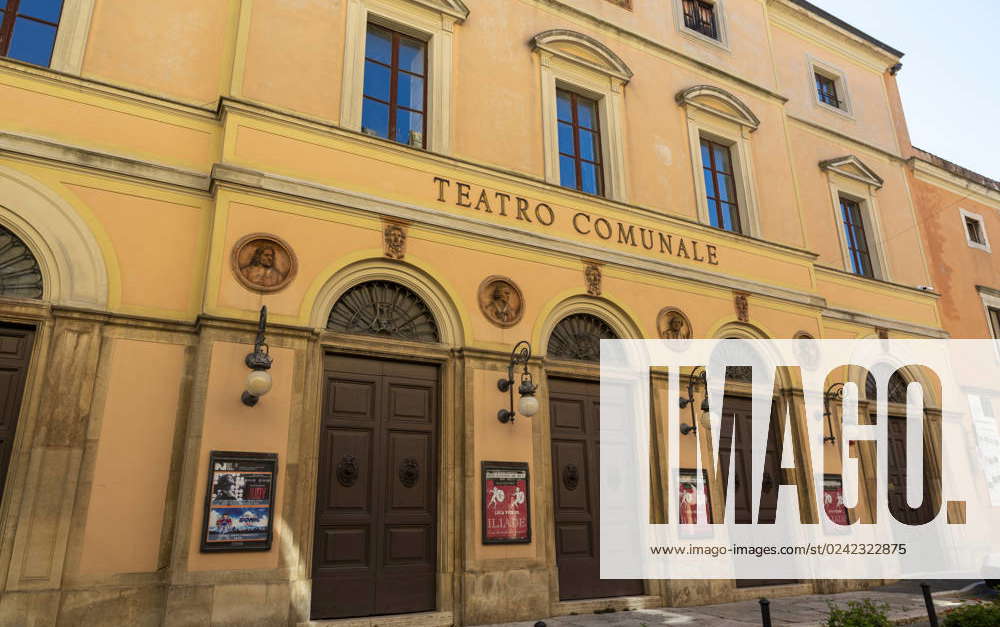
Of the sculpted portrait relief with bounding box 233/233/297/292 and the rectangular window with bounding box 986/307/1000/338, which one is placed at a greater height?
the rectangular window with bounding box 986/307/1000/338

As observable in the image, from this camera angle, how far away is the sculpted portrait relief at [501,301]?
939 cm

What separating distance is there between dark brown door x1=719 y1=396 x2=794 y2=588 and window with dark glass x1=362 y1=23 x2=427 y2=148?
668 cm

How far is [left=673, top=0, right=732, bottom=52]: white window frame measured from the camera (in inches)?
540

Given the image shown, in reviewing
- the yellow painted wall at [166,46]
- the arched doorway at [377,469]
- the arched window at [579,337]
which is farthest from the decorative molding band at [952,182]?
the yellow painted wall at [166,46]

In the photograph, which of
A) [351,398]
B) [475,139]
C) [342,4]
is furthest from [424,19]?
[351,398]

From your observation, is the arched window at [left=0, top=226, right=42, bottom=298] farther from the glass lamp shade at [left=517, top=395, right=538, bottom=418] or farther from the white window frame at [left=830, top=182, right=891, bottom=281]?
the white window frame at [left=830, top=182, right=891, bottom=281]

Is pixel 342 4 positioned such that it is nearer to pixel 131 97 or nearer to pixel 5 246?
pixel 131 97

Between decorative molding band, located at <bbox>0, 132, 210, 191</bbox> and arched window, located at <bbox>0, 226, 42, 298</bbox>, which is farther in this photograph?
decorative molding band, located at <bbox>0, 132, 210, 191</bbox>

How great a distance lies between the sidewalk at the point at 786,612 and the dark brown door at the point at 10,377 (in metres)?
5.63

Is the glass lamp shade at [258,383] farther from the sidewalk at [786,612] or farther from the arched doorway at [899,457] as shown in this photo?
the arched doorway at [899,457]

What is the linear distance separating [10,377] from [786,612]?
381 inches

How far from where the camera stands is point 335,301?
27.6ft

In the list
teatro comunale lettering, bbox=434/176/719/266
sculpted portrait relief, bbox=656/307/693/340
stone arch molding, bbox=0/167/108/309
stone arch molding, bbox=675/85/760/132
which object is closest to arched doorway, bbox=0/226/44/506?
stone arch molding, bbox=0/167/108/309

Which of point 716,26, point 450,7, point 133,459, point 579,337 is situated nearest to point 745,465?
point 579,337
